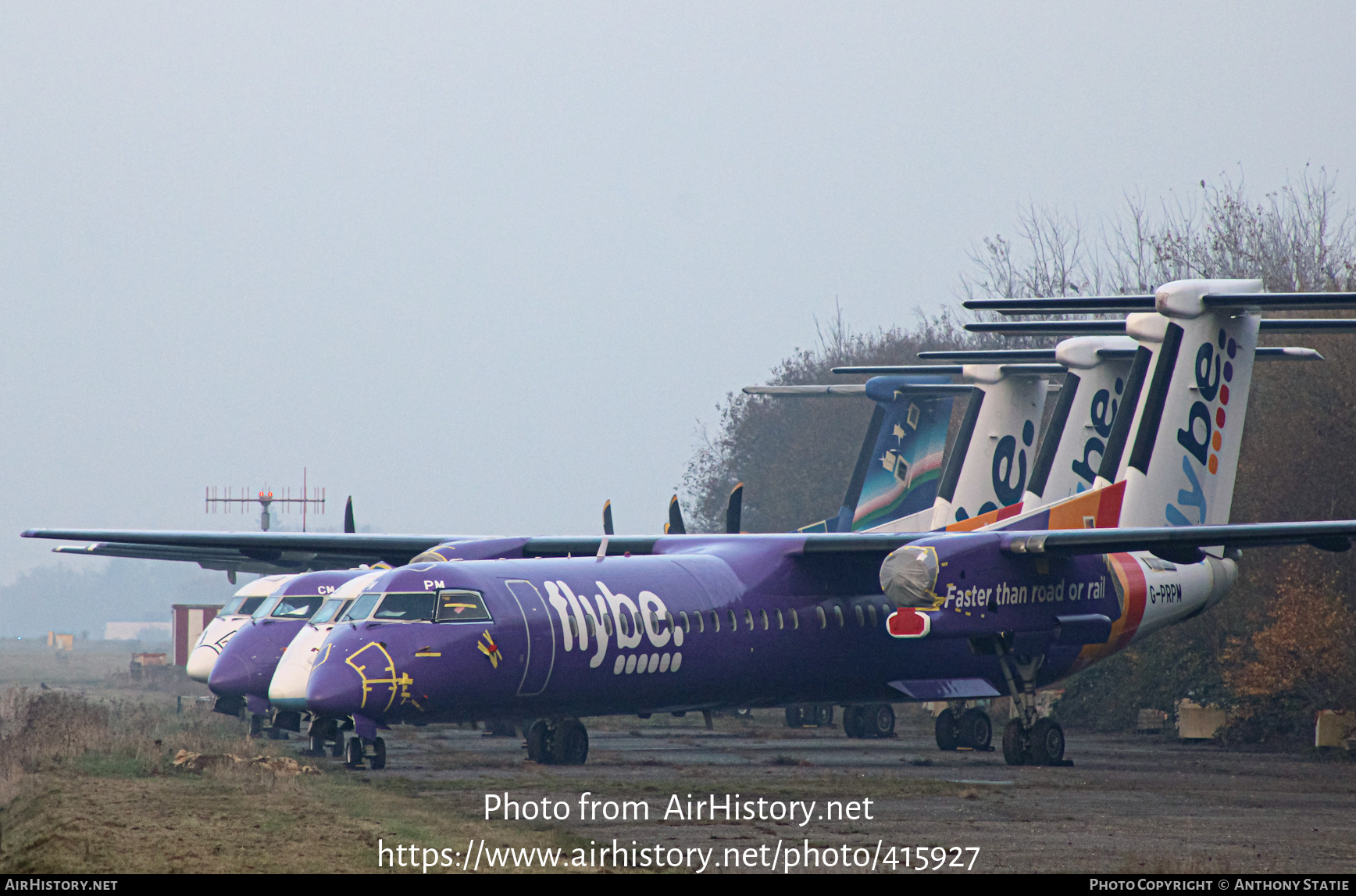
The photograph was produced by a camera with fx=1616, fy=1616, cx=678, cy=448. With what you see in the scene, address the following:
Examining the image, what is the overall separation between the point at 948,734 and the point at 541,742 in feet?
24.7

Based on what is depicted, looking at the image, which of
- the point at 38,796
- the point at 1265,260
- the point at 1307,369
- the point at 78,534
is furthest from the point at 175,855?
the point at 1265,260

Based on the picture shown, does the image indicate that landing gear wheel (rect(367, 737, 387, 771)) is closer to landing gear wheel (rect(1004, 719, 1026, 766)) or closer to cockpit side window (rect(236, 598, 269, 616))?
landing gear wheel (rect(1004, 719, 1026, 766))

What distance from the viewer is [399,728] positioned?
1164 inches

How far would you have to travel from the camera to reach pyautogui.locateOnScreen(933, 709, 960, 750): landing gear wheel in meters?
25.1

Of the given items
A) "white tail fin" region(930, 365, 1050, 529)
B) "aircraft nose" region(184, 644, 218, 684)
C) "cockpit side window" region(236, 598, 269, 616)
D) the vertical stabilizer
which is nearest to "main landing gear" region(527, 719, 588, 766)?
"aircraft nose" region(184, 644, 218, 684)

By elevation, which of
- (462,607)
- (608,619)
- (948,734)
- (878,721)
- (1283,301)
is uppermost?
(1283,301)

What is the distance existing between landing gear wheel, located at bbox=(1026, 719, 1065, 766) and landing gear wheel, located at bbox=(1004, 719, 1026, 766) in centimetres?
11

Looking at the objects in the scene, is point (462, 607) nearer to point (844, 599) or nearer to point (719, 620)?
point (719, 620)

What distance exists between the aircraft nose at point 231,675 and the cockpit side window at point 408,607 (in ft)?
18.8

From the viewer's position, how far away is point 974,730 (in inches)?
993

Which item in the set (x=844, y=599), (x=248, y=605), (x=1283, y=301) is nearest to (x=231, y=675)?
(x=248, y=605)

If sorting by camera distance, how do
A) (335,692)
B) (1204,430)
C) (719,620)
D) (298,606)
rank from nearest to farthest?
(335,692) → (719,620) → (1204,430) → (298,606)

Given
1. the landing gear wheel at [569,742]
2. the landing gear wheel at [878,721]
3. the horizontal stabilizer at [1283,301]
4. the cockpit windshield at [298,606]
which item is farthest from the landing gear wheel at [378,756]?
the horizontal stabilizer at [1283,301]

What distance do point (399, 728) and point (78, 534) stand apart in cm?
736
